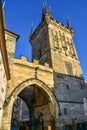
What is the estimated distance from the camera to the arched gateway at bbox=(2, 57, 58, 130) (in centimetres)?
1072

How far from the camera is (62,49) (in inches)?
667

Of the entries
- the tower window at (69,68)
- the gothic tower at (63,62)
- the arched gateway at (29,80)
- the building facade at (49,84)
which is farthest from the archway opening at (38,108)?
the tower window at (69,68)

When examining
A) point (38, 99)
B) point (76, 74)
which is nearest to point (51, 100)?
point (38, 99)

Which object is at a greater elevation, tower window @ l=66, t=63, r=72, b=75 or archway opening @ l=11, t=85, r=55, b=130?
tower window @ l=66, t=63, r=72, b=75

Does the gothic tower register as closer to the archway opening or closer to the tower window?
the tower window

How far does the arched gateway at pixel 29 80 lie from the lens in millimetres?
10723

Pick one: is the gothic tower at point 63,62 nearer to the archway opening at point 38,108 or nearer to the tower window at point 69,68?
the tower window at point 69,68

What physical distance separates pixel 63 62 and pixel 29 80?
5508 mm

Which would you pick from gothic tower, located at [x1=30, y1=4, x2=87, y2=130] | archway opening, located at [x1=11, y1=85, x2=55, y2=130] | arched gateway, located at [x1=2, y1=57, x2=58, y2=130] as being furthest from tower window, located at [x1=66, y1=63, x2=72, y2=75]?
archway opening, located at [x1=11, y1=85, x2=55, y2=130]

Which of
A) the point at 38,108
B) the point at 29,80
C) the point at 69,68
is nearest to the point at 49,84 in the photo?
the point at 29,80

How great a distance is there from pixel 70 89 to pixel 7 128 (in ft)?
24.0

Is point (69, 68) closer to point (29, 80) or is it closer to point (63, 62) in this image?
point (63, 62)

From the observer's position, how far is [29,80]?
1179 centimetres

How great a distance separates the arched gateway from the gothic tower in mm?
664
